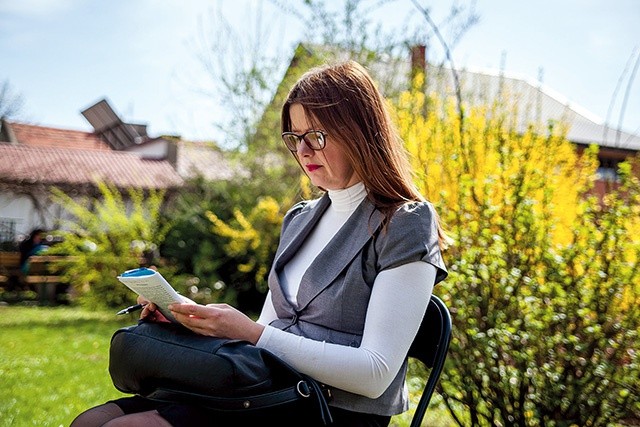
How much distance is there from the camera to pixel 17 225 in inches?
717

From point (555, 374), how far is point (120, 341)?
222cm

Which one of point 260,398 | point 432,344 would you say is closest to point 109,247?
point 432,344

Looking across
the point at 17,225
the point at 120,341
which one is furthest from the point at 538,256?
the point at 17,225

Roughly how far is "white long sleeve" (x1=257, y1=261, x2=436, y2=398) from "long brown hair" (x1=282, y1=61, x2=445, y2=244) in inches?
8.7

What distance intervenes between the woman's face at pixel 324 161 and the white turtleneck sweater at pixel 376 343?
0.34 m

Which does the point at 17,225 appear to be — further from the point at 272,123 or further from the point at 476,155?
the point at 476,155

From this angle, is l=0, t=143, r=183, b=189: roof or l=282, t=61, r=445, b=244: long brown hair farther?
l=0, t=143, r=183, b=189: roof

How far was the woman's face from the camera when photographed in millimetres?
1896

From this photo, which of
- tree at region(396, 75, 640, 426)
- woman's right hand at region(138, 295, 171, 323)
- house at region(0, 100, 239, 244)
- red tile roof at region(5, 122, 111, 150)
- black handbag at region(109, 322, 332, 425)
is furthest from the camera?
red tile roof at region(5, 122, 111, 150)

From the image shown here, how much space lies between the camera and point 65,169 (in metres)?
18.5

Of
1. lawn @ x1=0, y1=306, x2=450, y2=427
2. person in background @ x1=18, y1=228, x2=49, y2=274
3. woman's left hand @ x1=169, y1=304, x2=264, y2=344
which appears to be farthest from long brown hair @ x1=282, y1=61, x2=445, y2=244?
person in background @ x1=18, y1=228, x2=49, y2=274

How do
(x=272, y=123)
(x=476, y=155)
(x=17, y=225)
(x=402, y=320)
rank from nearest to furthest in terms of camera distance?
1. (x=402, y=320)
2. (x=476, y=155)
3. (x=272, y=123)
4. (x=17, y=225)

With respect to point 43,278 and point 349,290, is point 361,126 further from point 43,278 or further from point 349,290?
point 43,278

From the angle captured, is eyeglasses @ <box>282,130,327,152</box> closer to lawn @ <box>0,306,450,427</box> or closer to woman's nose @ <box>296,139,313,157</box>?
woman's nose @ <box>296,139,313,157</box>
